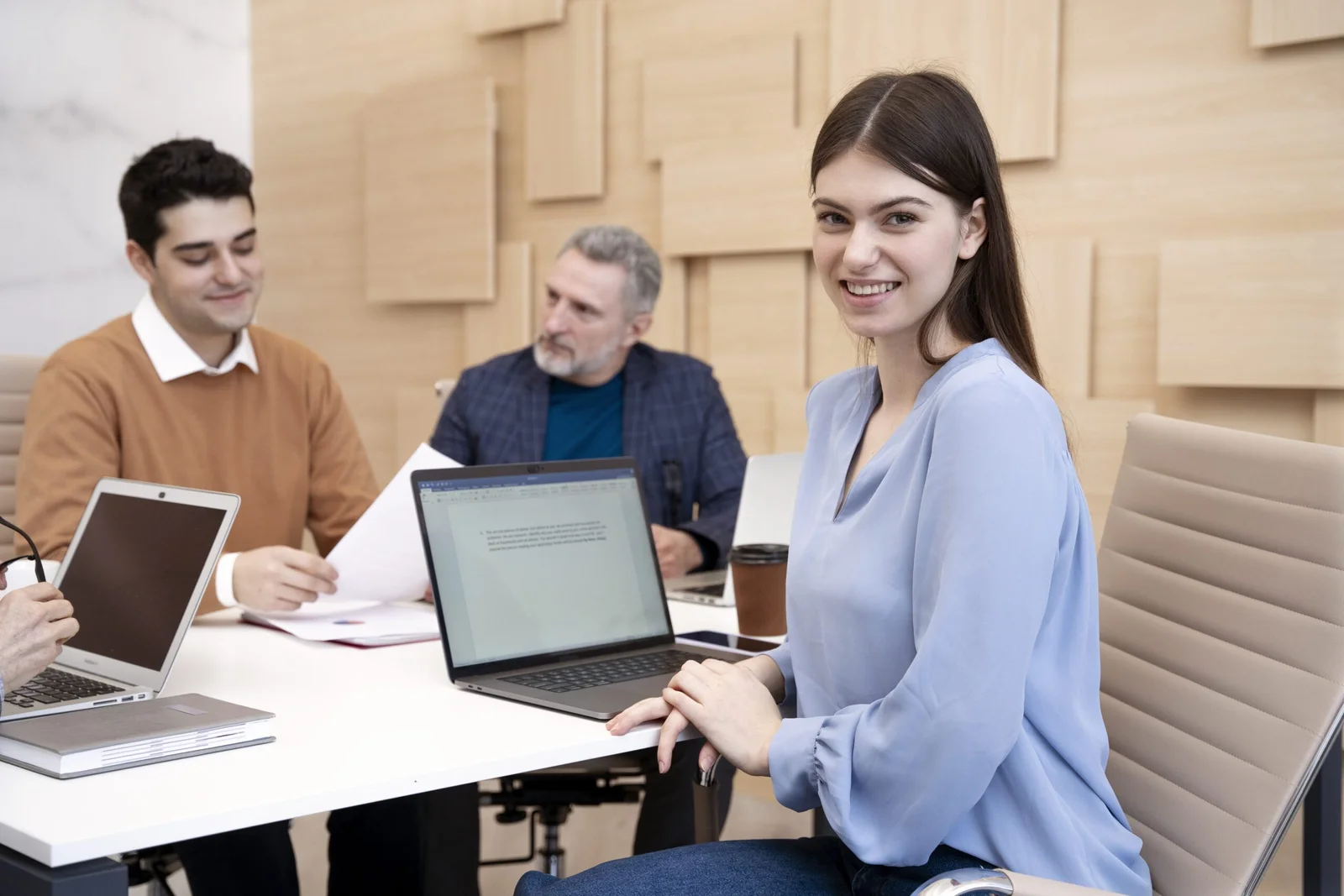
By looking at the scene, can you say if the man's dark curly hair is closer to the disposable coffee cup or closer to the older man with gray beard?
the older man with gray beard

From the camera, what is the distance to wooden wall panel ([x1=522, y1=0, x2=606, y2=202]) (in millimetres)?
3484

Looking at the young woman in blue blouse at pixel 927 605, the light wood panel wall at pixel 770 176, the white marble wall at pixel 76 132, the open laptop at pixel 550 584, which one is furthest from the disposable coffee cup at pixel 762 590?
the white marble wall at pixel 76 132

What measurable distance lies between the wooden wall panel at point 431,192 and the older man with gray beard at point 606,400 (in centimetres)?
108

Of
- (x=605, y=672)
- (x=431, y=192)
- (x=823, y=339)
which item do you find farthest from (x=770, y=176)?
(x=605, y=672)

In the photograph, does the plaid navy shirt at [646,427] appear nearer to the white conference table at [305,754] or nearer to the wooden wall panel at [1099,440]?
the wooden wall panel at [1099,440]

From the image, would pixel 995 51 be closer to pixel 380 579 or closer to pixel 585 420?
pixel 585 420

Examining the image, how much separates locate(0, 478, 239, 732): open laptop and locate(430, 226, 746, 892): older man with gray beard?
1.14 metres

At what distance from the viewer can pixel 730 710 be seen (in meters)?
1.29

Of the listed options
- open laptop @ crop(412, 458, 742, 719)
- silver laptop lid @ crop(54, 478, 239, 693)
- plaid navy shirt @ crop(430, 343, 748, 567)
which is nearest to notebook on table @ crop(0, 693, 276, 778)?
silver laptop lid @ crop(54, 478, 239, 693)

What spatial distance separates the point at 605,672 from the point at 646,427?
1182 mm

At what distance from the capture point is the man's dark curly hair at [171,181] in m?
2.29

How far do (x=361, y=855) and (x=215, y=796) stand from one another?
96cm

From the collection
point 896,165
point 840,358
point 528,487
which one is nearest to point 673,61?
→ point 840,358

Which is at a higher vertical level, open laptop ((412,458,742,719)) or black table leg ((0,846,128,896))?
open laptop ((412,458,742,719))
